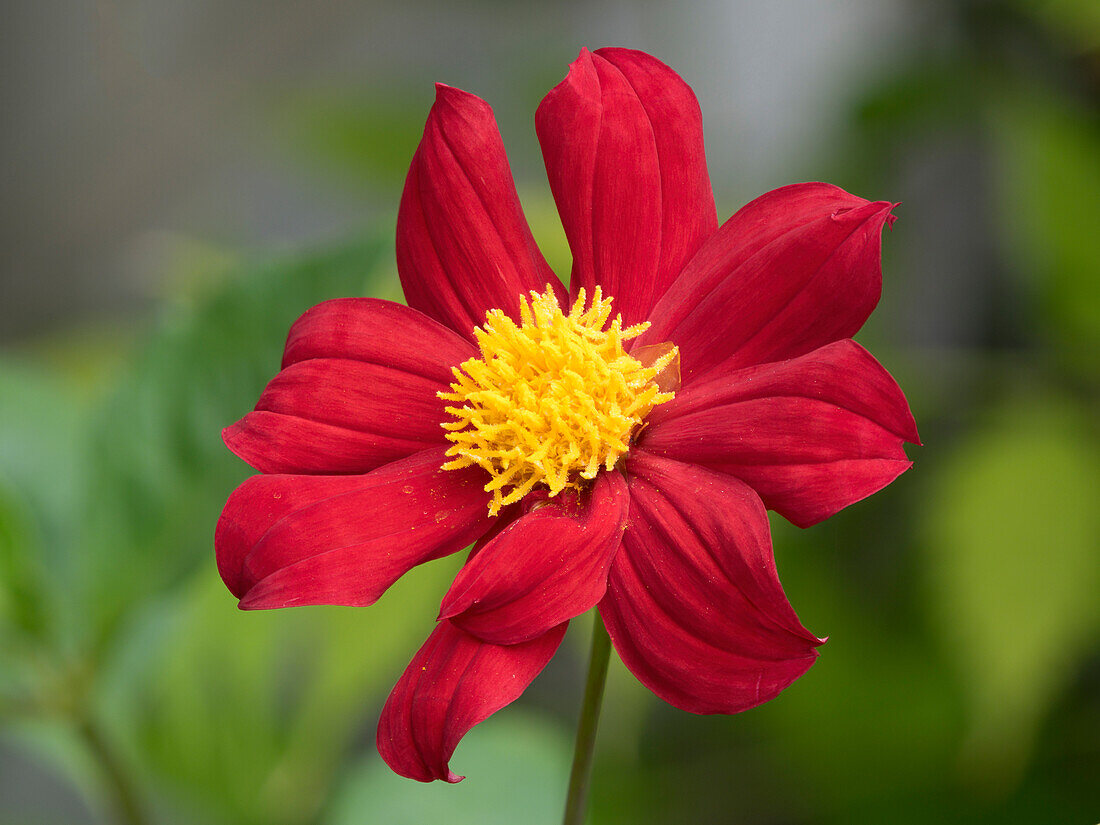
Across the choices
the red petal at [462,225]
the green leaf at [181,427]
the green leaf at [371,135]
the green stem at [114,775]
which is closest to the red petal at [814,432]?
the red petal at [462,225]

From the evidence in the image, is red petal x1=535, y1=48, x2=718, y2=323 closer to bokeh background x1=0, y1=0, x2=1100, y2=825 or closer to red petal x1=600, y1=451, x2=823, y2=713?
red petal x1=600, y1=451, x2=823, y2=713

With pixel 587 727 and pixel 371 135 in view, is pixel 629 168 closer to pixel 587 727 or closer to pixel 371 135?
pixel 587 727

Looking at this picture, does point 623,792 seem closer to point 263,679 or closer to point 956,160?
point 263,679

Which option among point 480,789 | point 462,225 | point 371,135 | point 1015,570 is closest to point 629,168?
Answer: point 462,225

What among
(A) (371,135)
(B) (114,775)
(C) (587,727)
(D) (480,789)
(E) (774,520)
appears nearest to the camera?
(C) (587,727)

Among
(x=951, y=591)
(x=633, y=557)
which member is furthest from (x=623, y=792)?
(x=633, y=557)

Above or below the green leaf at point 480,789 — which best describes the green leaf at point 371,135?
above

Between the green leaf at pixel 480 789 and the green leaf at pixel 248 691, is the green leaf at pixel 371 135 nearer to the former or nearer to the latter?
the green leaf at pixel 248 691
